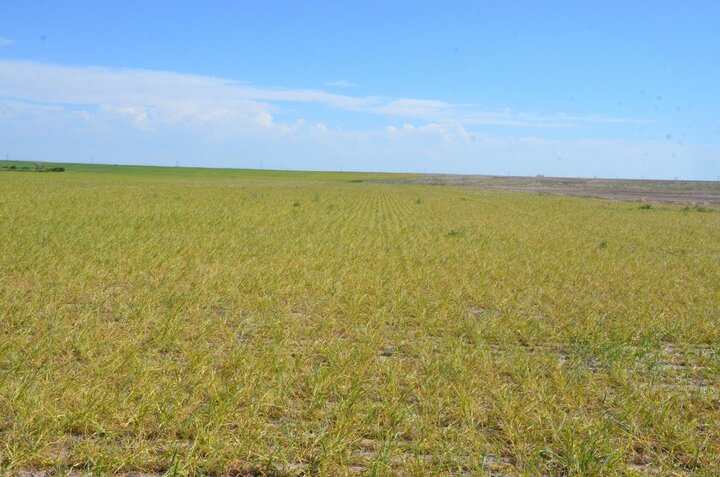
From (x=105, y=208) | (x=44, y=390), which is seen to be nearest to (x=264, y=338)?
(x=44, y=390)

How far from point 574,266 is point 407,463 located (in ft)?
33.6

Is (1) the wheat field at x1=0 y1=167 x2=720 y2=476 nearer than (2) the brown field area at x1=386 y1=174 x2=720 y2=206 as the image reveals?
Yes

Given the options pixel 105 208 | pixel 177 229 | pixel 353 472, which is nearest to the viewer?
pixel 353 472

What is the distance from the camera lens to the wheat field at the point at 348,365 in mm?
4051

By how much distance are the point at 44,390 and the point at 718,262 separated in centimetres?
1465

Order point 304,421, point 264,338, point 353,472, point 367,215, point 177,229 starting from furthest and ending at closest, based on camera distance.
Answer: point 367,215
point 177,229
point 264,338
point 304,421
point 353,472

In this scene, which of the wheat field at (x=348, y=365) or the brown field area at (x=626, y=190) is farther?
the brown field area at (x=626, y=190)

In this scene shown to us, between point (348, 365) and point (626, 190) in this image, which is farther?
point (626, 190)

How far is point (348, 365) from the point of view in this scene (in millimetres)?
5777

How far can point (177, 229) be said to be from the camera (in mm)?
17703

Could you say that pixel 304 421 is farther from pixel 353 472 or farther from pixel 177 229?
pixel 177 229

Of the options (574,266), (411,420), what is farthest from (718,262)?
(411,420)

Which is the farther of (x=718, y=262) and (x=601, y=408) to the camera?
(x=718, y=262)

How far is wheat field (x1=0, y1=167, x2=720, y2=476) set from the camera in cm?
405
